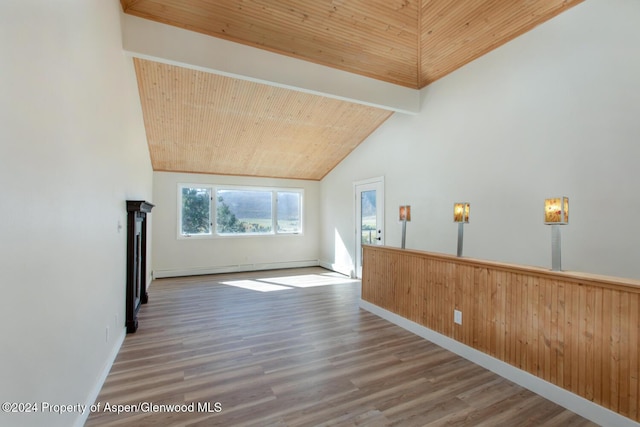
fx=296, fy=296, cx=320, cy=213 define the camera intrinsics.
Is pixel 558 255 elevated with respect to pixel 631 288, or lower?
elevated

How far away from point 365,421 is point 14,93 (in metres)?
2.58

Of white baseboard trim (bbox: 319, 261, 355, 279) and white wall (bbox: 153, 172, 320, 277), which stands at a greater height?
white wall (bbox: 153, 172, 320, 277)

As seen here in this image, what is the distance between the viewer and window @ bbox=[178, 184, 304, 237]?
6945 millimetres

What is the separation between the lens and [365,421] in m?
2.05

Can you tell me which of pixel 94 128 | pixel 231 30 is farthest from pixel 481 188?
pixel 94 128

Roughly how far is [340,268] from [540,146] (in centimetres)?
483

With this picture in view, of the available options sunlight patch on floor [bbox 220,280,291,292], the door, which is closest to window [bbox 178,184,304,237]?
sunlight patch on floor [bbox 220,280,291,292]

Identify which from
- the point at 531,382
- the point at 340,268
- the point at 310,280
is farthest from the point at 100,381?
the point at 340,268

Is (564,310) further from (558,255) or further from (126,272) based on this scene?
(126,272)

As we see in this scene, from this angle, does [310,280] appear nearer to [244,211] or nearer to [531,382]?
[244,211]

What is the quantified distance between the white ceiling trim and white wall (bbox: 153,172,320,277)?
12.5 feet

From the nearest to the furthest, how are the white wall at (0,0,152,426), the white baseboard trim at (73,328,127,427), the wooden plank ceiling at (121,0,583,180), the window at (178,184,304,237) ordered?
the white wall at (0,0,152,426), the white baseboard trim at (73,328,127,427), the wooden plank ceiling at (121,0,583,180), the window at (178,184,304,237)

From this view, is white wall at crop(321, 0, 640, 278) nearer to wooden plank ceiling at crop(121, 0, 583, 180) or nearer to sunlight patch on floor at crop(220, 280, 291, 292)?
wooden plank ceiling at crop(121, 0, 583, 180)

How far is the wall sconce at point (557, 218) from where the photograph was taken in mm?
2299
